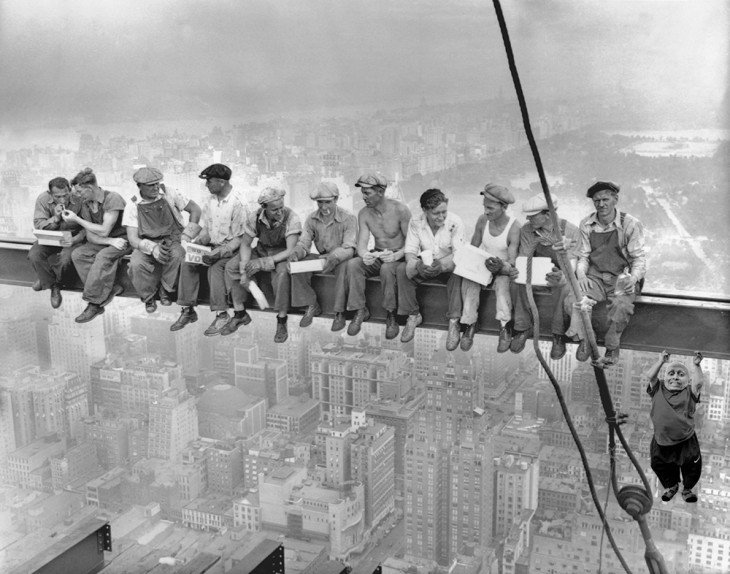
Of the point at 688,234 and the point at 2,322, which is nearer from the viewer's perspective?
the point at 688,234

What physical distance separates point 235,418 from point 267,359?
1.23 m

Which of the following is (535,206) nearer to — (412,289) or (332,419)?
(412,289)

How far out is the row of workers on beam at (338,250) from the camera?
7.05 meters

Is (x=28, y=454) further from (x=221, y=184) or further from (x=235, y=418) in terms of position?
(x=221, y=184)

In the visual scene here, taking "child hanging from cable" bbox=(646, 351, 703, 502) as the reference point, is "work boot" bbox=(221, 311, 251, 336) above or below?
above

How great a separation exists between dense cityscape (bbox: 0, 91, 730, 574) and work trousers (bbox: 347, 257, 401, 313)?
2.44 m

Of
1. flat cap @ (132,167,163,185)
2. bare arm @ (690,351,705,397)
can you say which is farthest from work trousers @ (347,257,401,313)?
bare arm @ (690,351,705,397)

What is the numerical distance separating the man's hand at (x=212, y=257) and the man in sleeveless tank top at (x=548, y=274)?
2.66 m

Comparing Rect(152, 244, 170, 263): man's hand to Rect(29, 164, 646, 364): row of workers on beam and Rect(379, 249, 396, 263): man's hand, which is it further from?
Rect(379, 249, 396, 263): man's hand

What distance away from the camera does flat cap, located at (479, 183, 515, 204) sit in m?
7.16

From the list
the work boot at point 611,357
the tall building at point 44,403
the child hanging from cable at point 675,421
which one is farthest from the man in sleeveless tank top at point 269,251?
the tall building at point 44,403

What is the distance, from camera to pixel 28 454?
17562mm

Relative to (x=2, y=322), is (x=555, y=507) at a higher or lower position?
lower

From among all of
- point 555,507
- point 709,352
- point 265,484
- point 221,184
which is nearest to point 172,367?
point 265,484
